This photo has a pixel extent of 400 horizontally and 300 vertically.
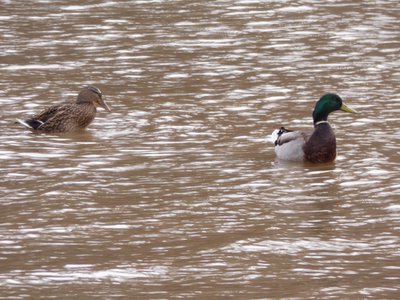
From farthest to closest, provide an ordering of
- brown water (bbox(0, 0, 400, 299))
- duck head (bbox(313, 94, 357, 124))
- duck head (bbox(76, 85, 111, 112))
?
duck head (bbox(76, 85, 111, 112)), duck head (bbox(313, 94, 357, 124)), brown water (bbox(0, 0, 400, 299))

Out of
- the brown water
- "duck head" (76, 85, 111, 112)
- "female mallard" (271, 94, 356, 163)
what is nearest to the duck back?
"female mallard" (271, 94, 356, 163)

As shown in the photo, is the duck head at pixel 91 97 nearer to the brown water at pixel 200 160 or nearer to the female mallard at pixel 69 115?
the female mallard at pixel 69 115

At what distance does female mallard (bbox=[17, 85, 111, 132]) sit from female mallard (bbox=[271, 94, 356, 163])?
2672mm

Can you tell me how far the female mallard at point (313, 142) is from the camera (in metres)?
13.9

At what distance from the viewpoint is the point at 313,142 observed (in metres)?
14.0

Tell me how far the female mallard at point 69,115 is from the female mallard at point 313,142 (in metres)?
2.67

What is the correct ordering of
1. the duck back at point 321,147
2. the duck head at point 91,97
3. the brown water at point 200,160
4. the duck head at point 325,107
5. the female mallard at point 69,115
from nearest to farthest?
the brown water at point 200,160, the duck back at point 321,147, the duck head at point 325,107, the female mallard at point 69,115, the duck head at point 91,97

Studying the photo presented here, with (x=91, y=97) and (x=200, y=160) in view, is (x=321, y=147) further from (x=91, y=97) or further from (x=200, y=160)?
(x=91, y=97)

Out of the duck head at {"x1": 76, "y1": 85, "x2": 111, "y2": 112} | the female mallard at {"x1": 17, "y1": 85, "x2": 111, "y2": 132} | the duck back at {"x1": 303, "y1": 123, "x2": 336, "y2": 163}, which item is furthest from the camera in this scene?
the duck head at {"x1": 76, "y1": 85, "x2": 111, "y2": 112}

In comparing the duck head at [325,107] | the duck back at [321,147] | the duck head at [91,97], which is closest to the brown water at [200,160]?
the duck back at [321,147]

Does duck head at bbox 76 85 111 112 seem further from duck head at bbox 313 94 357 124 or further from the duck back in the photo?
the duck back

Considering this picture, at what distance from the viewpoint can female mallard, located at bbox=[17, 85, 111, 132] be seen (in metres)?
15.9

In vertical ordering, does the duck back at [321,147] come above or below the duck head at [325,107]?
below

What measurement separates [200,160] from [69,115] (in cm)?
257
